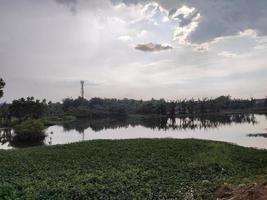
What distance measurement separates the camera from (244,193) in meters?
13.6

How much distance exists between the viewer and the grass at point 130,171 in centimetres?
1703

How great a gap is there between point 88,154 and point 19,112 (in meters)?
85.3

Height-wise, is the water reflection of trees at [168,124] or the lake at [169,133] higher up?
the water reflection of trees at [168,124]

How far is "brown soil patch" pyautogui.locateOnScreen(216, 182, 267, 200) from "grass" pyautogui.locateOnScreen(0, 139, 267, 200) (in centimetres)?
69

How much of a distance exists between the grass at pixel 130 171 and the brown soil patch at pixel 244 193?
2.25ft

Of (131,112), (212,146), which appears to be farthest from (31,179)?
(131,112)

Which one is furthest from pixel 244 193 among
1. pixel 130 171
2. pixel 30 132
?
pixel 30 132

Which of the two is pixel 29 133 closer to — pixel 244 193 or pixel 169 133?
pixel 169 133

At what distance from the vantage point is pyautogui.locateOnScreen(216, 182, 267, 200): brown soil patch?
12523mm

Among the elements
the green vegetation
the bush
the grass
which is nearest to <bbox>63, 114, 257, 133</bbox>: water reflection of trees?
the bush

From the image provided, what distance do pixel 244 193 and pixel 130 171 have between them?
8.73m

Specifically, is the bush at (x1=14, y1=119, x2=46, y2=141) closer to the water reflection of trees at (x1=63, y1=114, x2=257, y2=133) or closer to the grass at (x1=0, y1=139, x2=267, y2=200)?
the water reflection of trees at (x1=63, y1=114, x2=257, y2=133)

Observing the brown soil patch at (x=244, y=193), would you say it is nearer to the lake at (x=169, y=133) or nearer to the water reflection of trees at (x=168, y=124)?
the lake at (x=169, y=133)

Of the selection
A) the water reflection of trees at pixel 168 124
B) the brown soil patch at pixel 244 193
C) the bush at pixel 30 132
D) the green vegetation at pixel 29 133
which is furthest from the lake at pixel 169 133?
the brown soil patch at pixel 244 193
